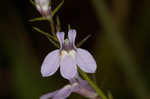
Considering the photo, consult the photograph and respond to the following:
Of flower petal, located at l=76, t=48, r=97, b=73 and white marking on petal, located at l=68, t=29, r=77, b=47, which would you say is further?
white marking on petal, located at l=68, t=29, r=77, b=47

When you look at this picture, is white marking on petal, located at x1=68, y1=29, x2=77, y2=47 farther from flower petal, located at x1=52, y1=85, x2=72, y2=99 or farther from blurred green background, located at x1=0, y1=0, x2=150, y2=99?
blurred green background, located at x1=0, y1=0, x2=150, y2=99

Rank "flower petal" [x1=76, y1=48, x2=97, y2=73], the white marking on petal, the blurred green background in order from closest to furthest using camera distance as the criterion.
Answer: "flower petal" [x1=76, y1=48, x2=97, y2=73], the white marking on petal, the blurred green background

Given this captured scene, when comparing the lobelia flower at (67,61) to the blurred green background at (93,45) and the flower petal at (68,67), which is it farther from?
the blurred green background at (93,45)

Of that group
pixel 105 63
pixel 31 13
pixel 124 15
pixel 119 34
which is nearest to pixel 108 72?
pixel 105 63

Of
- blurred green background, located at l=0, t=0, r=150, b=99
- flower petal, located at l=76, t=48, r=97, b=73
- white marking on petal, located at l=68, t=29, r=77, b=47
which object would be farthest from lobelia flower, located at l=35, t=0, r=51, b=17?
blurred green background, located at l=0, t=0, r=150, b=99

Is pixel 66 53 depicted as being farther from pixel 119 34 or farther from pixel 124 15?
pixel 124 15

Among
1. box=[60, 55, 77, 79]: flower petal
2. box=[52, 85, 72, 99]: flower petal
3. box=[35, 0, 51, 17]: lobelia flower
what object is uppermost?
box=[35, 0, 51, 17]: lobelia flower

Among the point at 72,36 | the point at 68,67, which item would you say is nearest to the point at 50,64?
the point at 68,67

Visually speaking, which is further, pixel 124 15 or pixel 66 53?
pixel 124 15
